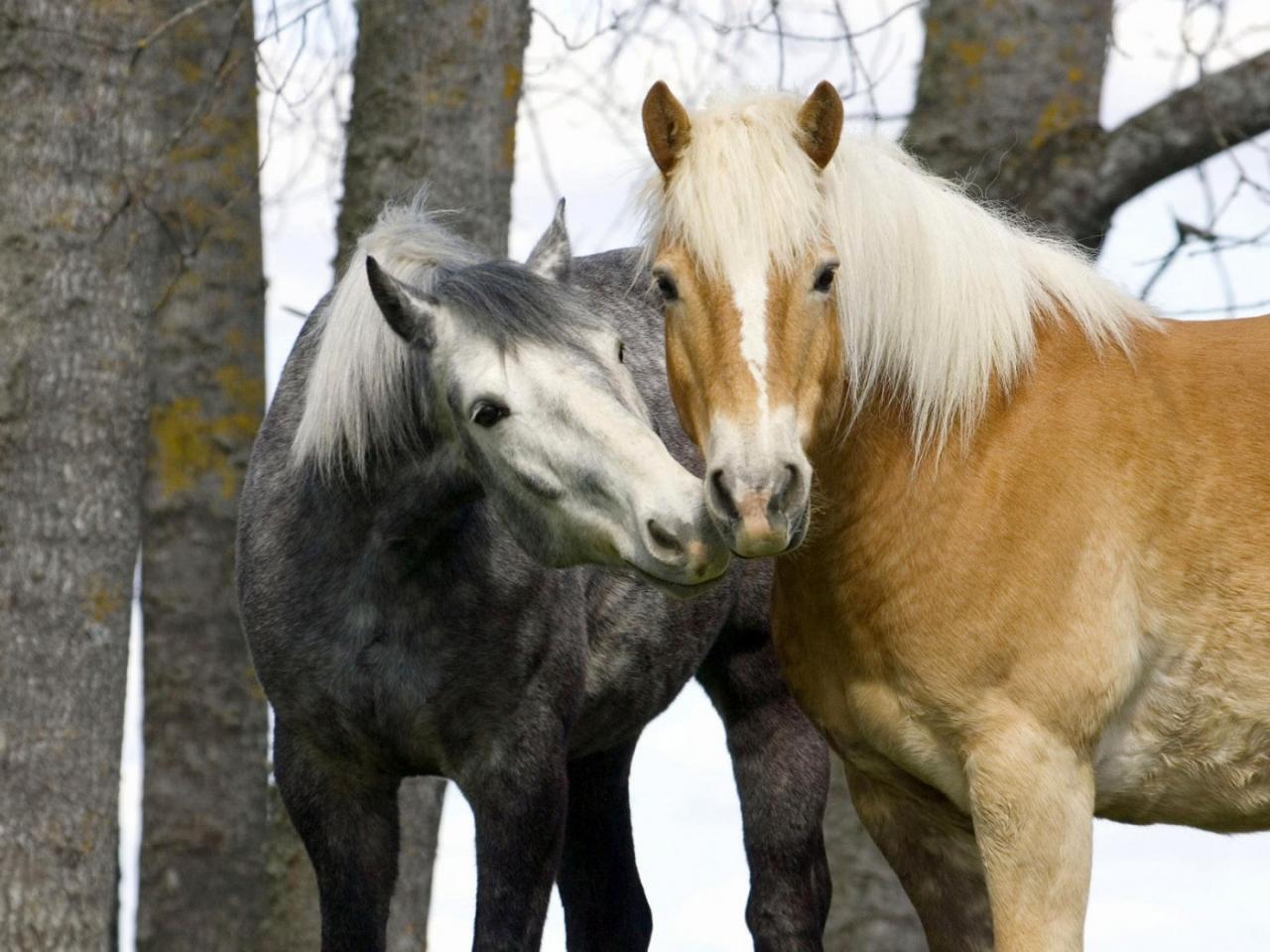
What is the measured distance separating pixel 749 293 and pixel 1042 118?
11.4 feet

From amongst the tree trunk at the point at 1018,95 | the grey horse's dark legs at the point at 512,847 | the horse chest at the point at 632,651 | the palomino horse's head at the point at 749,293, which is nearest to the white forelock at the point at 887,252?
the palomino horse's head at the point at 749,293

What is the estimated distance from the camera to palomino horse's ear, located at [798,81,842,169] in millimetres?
4152

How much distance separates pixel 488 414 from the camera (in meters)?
4.28

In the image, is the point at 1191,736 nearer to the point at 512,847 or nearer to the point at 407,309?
the point at 512,847

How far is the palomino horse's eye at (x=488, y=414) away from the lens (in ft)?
14.0

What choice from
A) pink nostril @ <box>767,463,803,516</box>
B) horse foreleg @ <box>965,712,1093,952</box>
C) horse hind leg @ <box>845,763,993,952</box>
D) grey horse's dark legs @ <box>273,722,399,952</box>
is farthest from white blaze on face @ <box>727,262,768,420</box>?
grey horse's dark legs @ <box>273,722,399,952</box>

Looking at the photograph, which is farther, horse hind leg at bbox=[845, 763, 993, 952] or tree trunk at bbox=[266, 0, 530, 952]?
tree trunk at bbox=[266, 0, 530, 952]

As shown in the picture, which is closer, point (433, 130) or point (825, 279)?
point (825, 279)

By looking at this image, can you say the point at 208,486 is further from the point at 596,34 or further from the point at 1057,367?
the point at 1057,367

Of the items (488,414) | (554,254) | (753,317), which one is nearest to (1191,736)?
(753,317)

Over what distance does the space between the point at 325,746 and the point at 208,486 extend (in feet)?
13.2

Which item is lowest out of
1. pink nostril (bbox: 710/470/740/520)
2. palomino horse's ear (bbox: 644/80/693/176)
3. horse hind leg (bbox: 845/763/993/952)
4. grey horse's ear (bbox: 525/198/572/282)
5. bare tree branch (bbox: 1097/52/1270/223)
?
horse hind leg (bbox: 845/763/993/952)

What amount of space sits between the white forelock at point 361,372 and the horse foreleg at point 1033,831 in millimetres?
1577

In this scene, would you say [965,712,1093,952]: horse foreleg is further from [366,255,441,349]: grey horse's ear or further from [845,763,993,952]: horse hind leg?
[366,255,441,349]: grey horse's ear
